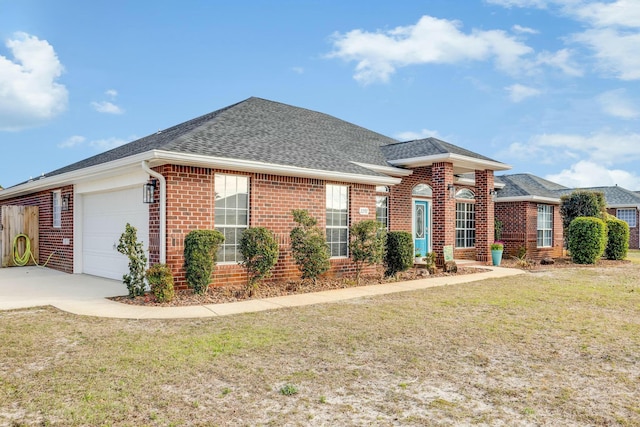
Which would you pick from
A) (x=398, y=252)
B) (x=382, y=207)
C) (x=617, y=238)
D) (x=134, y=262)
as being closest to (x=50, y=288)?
(x=134, y=262)

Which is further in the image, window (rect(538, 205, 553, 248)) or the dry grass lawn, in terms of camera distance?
window (rect(538, 205, 553, 248))

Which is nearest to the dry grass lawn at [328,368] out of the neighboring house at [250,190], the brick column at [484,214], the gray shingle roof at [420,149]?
the neighboring house at [250,190]

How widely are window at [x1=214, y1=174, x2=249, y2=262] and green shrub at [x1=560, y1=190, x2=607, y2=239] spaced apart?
51.4ft

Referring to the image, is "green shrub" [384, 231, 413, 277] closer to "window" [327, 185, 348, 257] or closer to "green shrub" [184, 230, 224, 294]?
"window" [327, 185, 348, 257]

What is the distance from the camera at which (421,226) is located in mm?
17312

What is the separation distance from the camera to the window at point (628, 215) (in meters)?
31.8

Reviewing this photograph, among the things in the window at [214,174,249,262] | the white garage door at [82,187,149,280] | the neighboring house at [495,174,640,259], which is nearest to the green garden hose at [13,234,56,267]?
the white garage door at [82,187,149,280]

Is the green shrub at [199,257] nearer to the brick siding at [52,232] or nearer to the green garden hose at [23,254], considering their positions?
→ the brick siding at [52,232]

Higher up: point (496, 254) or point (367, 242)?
point (367, 242)

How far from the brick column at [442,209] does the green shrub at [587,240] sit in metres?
6.82

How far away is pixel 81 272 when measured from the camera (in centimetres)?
1377

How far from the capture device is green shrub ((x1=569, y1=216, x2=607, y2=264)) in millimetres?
17781

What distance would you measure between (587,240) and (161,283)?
16.6 metres

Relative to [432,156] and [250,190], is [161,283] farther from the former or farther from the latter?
[432,156]
